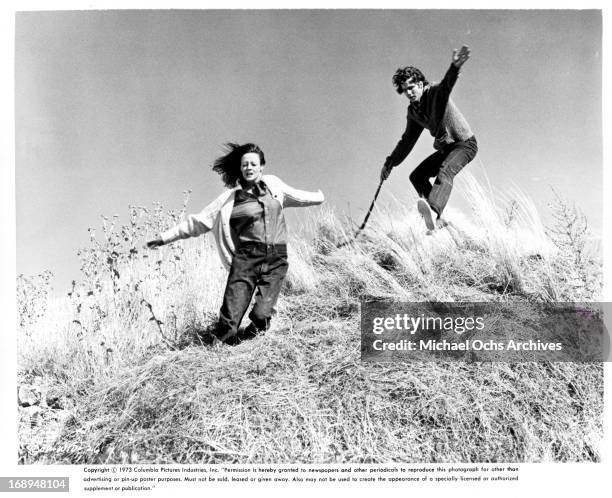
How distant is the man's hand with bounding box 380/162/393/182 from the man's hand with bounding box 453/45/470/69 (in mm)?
864

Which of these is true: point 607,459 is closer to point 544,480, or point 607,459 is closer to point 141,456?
point 544,480

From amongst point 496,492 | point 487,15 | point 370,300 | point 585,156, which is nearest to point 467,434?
point 496,492

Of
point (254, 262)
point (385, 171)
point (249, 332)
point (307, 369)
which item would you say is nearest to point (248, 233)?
point (254, 262)

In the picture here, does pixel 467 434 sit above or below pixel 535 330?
below

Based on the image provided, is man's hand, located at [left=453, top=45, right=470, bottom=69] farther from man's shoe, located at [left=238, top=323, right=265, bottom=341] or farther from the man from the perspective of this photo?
man's shoe, located at [left=238, top=323, right=265, bottom=341]

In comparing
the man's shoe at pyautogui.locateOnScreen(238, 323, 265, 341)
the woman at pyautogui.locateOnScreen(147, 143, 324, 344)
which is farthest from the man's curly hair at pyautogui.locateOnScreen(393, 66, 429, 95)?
the man's shoe at pyautogui.locateOnScreen(238, 323, 265, 341)

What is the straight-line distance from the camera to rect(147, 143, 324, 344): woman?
3162 mm

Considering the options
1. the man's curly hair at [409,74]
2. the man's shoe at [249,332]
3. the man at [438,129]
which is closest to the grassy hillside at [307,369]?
the man's shoe at [249,332]

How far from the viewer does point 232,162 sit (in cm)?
337

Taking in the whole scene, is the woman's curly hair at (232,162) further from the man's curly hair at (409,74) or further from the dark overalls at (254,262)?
the man's curly hair at (409,74)

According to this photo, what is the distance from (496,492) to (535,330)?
0.97 meters

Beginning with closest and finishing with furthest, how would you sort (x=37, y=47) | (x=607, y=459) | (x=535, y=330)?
(x=607, y=459) < (x=535, y=330) < (x=37, y=47)

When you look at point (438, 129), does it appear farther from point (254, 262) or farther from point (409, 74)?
point (254, 262)

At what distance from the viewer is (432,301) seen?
328 cm
